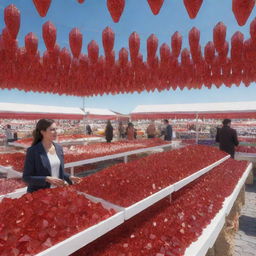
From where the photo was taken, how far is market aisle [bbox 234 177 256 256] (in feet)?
12.2

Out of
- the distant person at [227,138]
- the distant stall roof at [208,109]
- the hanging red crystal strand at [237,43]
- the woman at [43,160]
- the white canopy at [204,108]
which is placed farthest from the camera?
the white canopy at [204,108]

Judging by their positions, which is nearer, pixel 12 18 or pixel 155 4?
pixel 155 4

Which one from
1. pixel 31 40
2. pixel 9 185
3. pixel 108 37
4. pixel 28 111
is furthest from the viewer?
pixel 28 111

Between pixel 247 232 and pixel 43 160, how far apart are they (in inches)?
156

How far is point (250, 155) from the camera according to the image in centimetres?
900

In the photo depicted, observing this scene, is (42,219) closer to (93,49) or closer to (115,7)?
(115,7)

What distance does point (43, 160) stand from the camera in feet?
8.91

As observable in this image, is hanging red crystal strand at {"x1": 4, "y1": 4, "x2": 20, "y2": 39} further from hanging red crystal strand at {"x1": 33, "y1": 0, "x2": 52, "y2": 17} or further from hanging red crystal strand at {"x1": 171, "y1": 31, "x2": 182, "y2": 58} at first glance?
hanging red crystal strand at {"x1": 171, "y1": 31, "x2": 182, "y2": 58}

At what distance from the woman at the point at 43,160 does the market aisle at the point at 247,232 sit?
299 cm

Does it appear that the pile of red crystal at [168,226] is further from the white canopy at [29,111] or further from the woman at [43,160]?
the white canopy at [29,111]

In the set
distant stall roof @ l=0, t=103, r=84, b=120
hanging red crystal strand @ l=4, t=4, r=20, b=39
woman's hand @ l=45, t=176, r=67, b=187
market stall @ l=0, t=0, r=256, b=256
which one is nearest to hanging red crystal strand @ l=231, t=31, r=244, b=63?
market stall @ l=0, t=0, r=256, b=256

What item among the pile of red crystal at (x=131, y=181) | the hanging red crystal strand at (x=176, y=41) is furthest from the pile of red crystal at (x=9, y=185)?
the hanging red crystal strand at (x=176, y=41)

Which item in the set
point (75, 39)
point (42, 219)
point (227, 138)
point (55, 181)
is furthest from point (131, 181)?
point (227, 138)

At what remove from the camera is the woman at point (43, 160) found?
2672 mm
